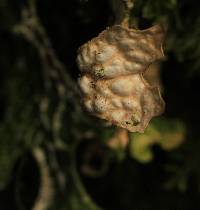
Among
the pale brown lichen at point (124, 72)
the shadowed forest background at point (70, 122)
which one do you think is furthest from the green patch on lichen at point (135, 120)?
the shadowed forest background at point (70, 122)

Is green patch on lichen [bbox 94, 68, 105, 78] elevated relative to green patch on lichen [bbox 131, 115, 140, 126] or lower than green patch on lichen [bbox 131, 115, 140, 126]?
elevated

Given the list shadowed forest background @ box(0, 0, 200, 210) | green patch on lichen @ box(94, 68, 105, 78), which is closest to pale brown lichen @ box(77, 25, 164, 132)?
green patch on lichen @ box(94, 68, 105, 78)

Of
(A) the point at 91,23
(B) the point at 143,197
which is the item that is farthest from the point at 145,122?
(B) the point at 143,197

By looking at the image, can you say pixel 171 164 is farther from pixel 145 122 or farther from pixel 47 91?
pixel 145 122

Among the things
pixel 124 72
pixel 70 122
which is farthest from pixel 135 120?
pixel 70 122

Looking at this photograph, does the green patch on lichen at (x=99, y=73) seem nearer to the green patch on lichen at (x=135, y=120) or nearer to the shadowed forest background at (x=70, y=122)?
the green patch on lichen at (x=135, y=120)

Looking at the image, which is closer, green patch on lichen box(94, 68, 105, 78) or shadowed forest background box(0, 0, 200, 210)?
green patch on lichen box(94, 68, 105, 78)

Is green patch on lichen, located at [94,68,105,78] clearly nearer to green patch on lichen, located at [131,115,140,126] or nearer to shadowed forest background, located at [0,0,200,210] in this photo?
green patch on lichen, located at [131,115,140,126]
